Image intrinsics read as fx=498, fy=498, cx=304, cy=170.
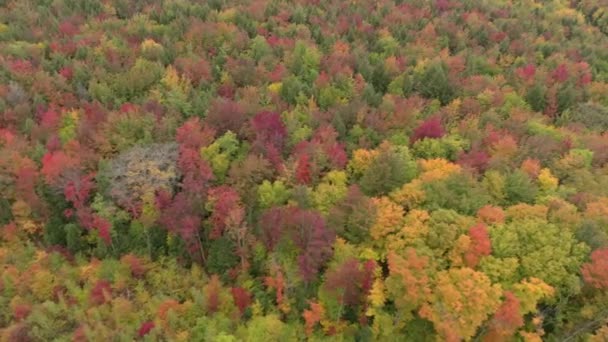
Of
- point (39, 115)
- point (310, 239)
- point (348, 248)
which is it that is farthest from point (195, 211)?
point (39, 115)

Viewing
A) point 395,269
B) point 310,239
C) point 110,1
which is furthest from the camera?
point 110,1

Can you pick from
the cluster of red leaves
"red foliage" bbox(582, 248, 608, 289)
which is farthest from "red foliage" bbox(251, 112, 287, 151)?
"red foliage" bbox(582, 248, 608, 289)

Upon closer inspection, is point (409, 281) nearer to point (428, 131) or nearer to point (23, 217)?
point (428, 131)

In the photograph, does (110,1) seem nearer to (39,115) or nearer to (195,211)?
(39,115)

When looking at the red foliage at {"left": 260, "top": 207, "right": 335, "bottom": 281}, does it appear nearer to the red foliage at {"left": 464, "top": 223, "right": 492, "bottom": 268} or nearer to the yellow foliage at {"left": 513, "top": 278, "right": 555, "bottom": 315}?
the red foliage at {"left": 464, "top": 223, "right": 492, "bottom": 268}

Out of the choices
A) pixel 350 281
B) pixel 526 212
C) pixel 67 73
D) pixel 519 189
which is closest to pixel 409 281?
pixel 350 281

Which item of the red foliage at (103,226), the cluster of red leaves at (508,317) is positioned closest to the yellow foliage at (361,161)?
the cluster of red leaves at (508,317)
